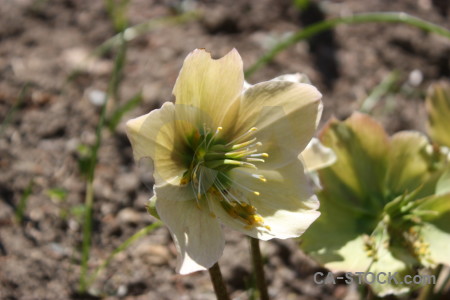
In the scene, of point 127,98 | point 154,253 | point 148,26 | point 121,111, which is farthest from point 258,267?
point 148,26

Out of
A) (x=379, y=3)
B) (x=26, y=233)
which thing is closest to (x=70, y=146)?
(x=26, y=233)

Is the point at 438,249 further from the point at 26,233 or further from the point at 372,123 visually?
the point at 26,233

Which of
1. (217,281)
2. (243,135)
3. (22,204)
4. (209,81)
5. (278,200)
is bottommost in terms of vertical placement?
(22,204)

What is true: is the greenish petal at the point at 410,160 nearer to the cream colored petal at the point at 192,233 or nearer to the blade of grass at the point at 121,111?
the cream colored petal at the point at 192,233

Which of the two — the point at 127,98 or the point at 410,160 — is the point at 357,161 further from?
the point at 127,98

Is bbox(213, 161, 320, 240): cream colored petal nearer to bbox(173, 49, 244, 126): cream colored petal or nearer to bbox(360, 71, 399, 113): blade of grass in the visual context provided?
bbox(173, 49, 244, 126): cream colored petal

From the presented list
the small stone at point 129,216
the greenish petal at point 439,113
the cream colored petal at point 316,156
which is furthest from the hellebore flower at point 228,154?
the small stone at point 129,216
